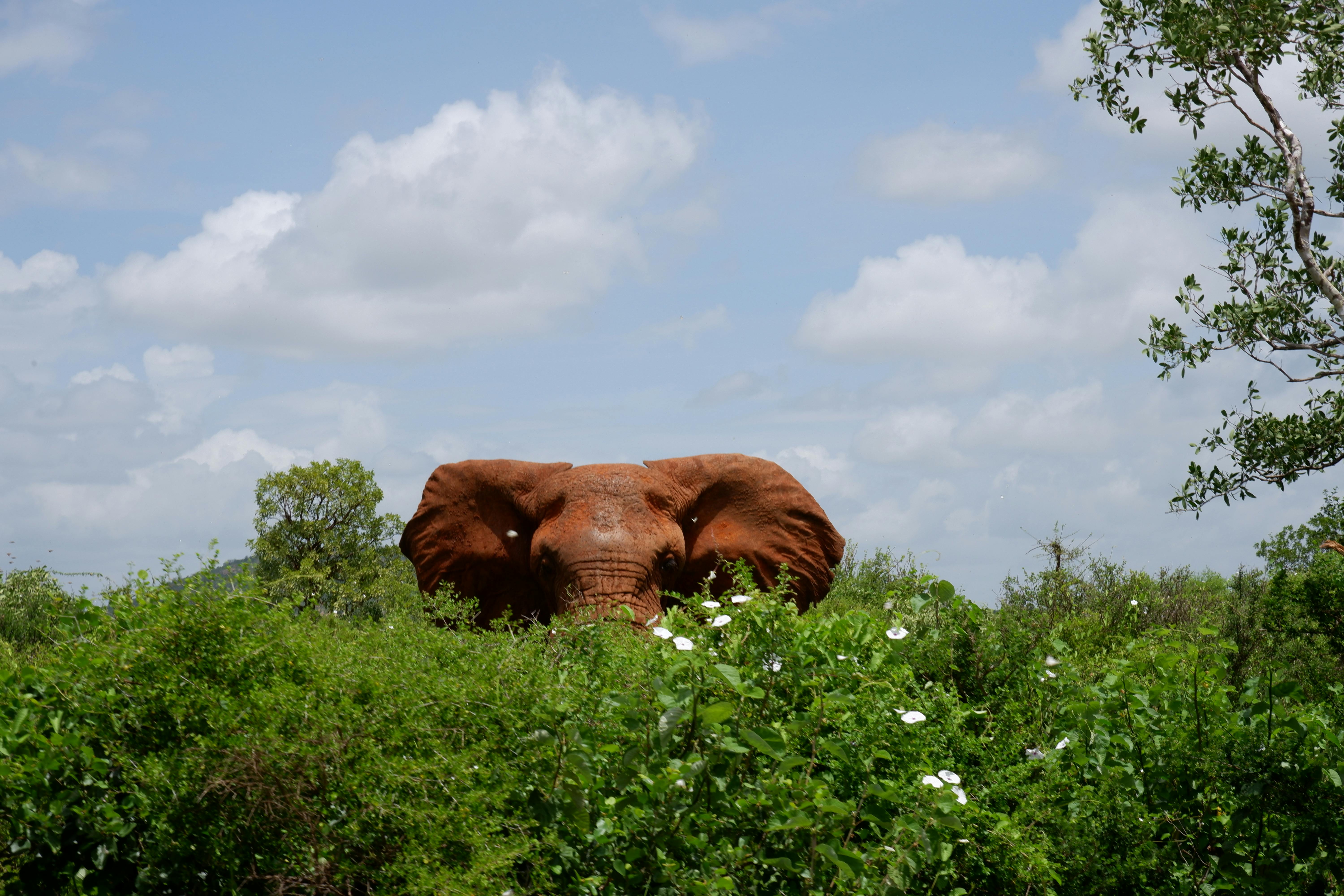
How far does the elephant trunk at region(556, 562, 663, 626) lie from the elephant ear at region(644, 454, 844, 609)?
110 cm

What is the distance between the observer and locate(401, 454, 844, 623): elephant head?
37.8 feet

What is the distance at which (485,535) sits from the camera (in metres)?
12.6

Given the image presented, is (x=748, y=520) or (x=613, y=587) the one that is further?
(x=748, y=520)

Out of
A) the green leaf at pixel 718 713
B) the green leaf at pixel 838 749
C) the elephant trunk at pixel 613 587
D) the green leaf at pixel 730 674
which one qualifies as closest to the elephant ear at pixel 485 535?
the elephant trunk at pixel 613 587

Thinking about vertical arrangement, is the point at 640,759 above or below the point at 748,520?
below

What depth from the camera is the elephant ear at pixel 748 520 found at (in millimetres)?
12211

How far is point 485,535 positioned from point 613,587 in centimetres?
243

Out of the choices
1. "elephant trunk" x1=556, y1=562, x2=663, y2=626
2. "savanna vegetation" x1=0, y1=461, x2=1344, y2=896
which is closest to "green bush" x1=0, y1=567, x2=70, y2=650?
"elephant trunk" x1=556, y1=562, x2=663, y2=626

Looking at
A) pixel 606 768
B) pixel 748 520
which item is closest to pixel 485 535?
pixel 748 520

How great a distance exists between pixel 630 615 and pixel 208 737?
2416mm

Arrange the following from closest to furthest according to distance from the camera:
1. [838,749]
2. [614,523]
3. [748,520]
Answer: [838,749] < [614,523] < [748,520]

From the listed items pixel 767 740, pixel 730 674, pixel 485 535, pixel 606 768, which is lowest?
pixel 606 768

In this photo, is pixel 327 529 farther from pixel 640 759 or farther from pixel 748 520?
pixel 640 759

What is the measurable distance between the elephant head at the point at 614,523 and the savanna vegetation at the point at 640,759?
17.9 feet
